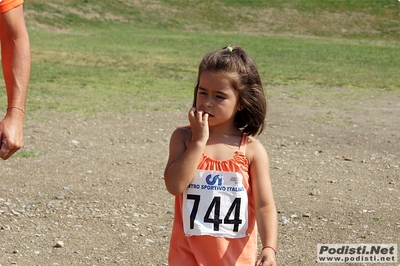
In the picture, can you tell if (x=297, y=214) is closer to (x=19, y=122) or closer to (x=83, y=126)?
(x=19, y=122)

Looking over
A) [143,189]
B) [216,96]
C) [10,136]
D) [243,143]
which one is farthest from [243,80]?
[143,189]

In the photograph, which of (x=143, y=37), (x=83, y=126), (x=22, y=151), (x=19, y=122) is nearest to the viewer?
(x=19, y=122)

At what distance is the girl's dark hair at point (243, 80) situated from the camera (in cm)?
286

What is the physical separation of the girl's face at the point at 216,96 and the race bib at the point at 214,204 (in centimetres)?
22

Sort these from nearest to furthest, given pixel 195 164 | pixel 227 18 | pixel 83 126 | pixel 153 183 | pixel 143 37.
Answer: pixel 195 164 → pixel 153 183 → pixel 83 126 → pixel 143 37 → pixel 227 18

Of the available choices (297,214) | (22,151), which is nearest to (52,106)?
(22,151)

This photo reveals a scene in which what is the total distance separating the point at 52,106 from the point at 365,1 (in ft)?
132

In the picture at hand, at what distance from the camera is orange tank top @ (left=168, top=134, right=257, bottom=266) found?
2781mm

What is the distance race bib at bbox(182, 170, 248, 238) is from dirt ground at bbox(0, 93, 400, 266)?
6.13 feet

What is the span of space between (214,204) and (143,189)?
350cm

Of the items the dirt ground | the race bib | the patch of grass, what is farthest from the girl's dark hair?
the patch of grass

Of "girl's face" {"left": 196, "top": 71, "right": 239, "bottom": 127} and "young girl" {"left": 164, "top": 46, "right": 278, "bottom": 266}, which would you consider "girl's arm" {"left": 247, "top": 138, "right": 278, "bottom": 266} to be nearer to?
"young girl" {"left": 164, "top": 46, "right": 278, "bottom": 266}

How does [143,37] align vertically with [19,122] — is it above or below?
below

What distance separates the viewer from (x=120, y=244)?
4902 mm
